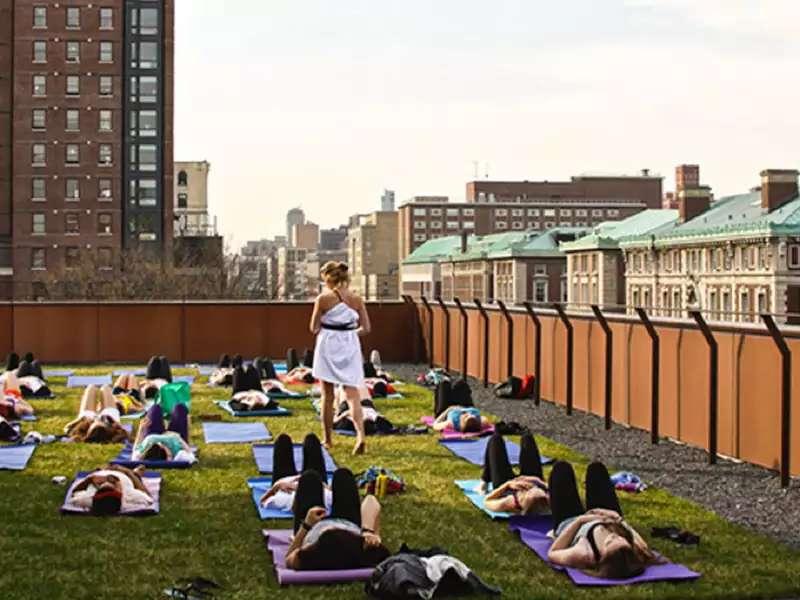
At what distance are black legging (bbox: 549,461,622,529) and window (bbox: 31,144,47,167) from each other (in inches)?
3570

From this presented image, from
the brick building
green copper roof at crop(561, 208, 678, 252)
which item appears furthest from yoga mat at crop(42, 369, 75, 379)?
green copper roof at crop(561, 208, 678, 252)

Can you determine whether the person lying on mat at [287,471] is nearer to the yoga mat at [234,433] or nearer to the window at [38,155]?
the yoga mat at [234,433]

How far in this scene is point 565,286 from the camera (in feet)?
438

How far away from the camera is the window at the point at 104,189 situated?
95.6 metres

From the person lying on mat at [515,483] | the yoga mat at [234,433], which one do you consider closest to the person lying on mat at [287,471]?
the person lying on mat at [515,483]

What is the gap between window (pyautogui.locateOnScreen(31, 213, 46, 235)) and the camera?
3730 inches

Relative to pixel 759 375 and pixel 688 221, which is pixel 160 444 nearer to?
pixel 759 375

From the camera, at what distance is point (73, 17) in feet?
313

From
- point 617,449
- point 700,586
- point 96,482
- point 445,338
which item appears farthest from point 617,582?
point 445,338

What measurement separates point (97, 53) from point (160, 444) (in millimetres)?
86011

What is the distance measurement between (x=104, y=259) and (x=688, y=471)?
80.8m

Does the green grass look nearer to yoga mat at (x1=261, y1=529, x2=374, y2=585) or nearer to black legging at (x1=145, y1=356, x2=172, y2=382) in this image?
yoga mat at (x1=261, y1=529, x2=374, y2=585)

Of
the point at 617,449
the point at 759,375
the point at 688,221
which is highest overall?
the point at 688,221

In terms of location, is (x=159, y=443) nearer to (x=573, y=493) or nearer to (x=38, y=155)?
(x=573, y=493)
